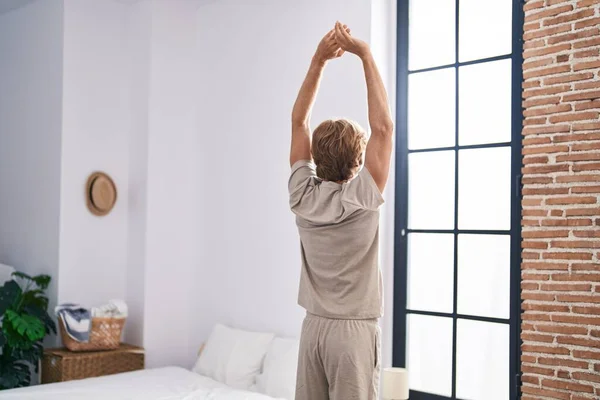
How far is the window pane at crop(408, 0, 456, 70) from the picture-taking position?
403 cm

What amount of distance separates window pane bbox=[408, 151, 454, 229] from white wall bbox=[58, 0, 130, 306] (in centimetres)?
232

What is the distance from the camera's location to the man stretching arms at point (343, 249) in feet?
6.63

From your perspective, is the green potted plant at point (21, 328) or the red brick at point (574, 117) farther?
the green potted plant at point (21, 328)

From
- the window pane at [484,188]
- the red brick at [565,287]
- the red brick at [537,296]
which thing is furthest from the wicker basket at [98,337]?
the red brick at [565,287]

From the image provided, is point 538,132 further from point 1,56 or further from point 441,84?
point 1,56

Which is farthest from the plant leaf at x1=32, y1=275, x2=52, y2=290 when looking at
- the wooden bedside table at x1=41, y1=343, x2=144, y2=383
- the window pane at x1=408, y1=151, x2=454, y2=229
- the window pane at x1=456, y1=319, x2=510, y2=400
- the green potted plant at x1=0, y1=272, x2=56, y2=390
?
the window pane at x1=456, y1=319, x2=510, y2=400

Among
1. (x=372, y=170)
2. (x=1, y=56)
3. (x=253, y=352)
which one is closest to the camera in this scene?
(x=372, y=170)

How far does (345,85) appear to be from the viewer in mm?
4164

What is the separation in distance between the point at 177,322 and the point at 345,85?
2249 millimetres

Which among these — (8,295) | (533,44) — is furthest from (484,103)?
(8,295)

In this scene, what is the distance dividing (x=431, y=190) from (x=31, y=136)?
10.4ft

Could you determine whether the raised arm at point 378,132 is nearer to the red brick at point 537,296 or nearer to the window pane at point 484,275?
the red brick at point 537,296

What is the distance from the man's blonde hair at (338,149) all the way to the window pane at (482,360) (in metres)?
1.92

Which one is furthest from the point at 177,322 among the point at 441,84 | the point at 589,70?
the point at 589,70
